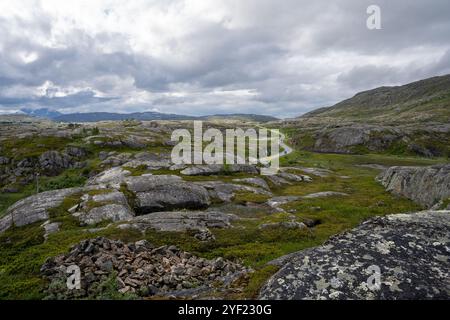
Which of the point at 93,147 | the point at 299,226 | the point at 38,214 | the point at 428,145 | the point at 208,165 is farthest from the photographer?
the point at 428,145

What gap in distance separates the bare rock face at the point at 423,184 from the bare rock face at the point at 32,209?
5697 cm

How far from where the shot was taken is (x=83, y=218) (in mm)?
41281

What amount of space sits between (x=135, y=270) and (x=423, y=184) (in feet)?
180

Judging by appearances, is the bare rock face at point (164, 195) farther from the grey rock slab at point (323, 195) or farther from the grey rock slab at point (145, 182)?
the grey rock slab at point (323, 195)

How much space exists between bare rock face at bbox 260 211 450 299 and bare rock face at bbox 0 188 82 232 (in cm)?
4007

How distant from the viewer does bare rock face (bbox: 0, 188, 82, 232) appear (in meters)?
41.5

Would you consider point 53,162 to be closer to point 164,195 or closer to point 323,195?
point 164,195

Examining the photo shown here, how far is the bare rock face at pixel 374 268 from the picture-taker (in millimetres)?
11539

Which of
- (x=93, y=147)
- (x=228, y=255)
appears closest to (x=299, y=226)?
(x=228, y=255)

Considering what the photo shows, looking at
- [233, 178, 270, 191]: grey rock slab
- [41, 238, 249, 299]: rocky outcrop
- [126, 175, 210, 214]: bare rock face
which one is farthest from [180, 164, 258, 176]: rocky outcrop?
[41, 238, 249, 299]: rocky outcrop

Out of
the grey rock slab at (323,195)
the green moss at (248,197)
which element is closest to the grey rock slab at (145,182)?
the green moss at (248,197)

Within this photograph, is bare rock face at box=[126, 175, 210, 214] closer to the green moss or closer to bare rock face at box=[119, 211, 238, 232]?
the green moss
